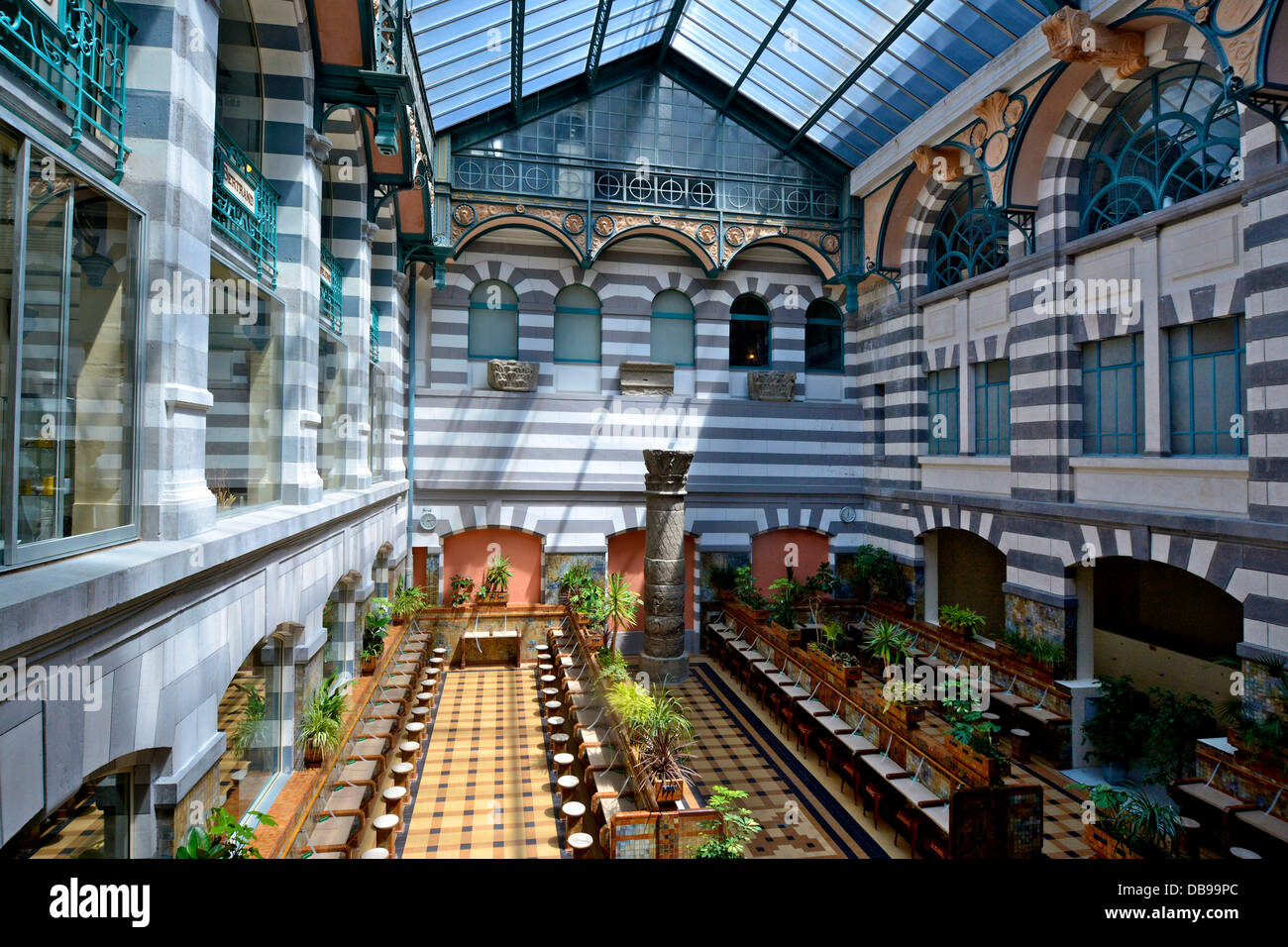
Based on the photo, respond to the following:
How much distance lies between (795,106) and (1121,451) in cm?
1101

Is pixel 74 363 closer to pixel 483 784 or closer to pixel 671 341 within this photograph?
pixel 483 784

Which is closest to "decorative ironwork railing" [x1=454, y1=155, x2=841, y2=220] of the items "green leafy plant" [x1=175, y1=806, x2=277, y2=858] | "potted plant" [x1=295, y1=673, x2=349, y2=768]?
"potted plant" [x1=295, y1=673, x2=349, y2=768]

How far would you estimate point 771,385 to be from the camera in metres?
18.6

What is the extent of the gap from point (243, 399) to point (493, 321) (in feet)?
37.8

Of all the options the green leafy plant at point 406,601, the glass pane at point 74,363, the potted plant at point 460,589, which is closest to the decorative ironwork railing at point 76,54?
the glass pane at point 74,363

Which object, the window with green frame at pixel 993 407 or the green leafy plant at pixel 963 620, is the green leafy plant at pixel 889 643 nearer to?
the green leafy plant at pixel 963 620

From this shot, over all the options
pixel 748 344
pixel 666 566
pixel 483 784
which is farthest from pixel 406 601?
pixel 748 344

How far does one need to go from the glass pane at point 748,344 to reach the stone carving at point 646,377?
6.18 ft

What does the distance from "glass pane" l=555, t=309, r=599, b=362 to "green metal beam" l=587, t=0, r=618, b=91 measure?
5.53m

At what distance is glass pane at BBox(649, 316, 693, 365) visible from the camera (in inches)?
731

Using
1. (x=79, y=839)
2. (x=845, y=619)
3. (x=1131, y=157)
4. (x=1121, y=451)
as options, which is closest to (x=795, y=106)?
(x=1131, y=157)

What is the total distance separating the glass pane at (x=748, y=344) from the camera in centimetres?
1897

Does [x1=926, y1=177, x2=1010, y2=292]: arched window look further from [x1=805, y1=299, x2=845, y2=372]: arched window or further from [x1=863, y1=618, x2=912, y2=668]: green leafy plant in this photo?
[x1=863, y1=618, x2=912, y2=668]: green leafy plant
